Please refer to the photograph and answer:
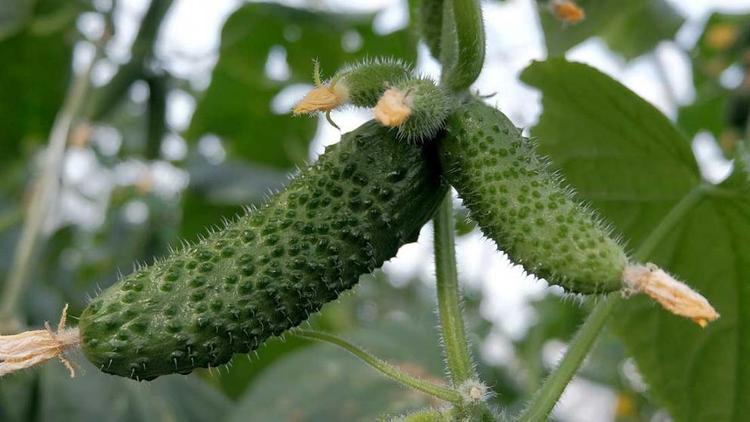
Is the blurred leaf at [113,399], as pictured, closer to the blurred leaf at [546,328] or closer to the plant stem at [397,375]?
the plant stem at [397,375]

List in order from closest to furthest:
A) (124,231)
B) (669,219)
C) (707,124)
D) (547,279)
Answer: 1. (547,279)
2. (669,219)
3. (707,124)
4. (124,231)

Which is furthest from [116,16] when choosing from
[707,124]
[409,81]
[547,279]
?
[707,124]

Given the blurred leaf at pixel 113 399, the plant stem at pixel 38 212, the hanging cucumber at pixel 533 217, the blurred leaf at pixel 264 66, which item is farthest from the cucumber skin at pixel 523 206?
the blurred leaf at pixel 264 66

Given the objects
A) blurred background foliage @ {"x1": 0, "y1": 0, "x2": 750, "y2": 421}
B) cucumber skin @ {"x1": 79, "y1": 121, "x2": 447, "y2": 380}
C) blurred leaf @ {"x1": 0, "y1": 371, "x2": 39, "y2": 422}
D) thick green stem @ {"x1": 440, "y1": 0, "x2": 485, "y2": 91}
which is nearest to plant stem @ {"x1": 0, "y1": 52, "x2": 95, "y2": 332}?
blurred background foliage @ {"x1": 0, "y1": 0, "x2": 750, "y2": 421}

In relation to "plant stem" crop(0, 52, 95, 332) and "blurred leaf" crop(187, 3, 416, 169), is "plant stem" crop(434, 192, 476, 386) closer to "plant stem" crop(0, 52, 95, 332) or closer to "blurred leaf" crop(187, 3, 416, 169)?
"plant stem" crop(0, 52, 95, 332)

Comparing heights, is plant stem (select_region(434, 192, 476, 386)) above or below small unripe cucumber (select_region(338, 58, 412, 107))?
below

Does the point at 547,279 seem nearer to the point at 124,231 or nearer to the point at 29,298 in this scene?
the point at 29,298

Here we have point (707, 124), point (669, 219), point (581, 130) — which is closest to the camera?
point (669, 219)
